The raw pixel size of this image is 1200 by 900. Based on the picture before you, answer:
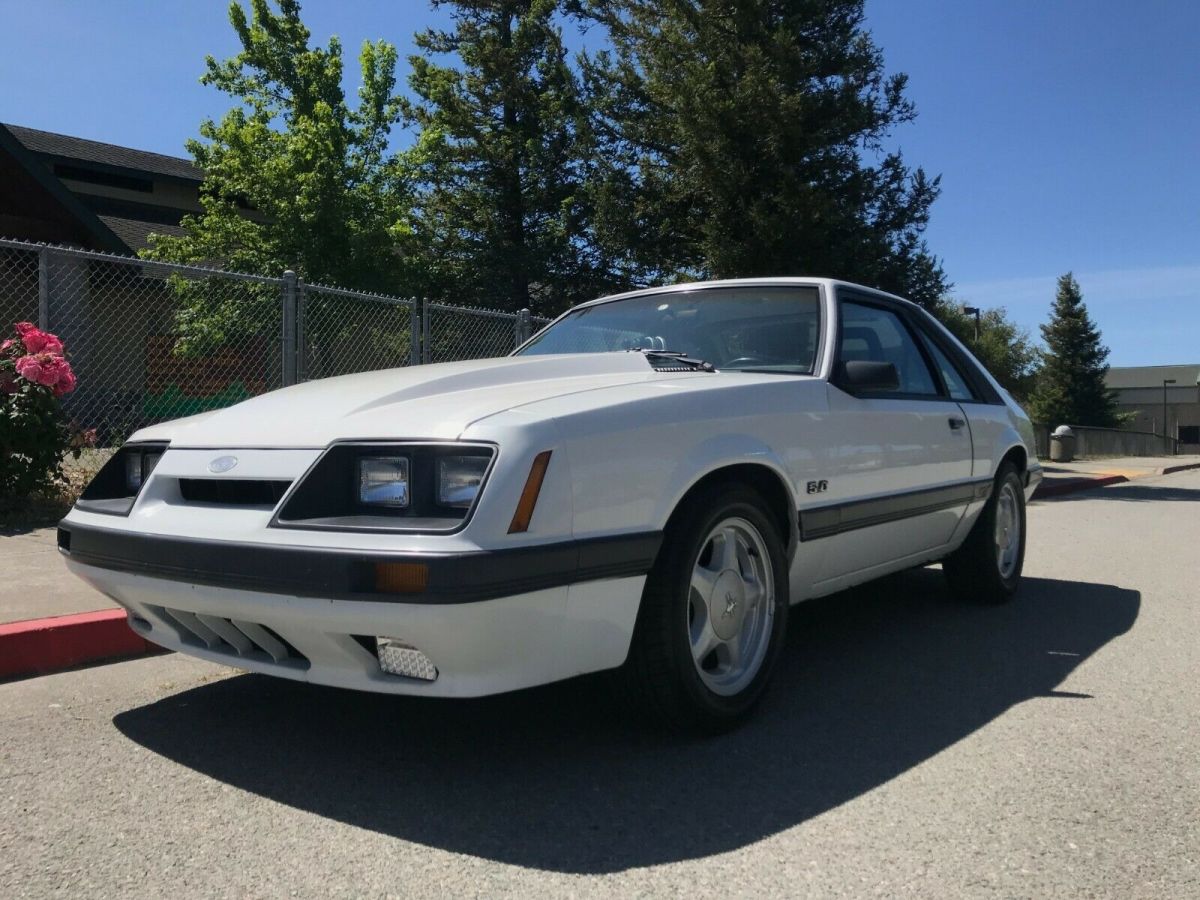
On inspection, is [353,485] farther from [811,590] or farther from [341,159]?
[341,159]

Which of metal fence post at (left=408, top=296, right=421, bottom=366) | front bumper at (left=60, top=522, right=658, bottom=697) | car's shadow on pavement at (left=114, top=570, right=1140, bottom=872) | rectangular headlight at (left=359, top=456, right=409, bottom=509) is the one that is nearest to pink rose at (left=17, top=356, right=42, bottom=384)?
metal fence post at (left=408, top=296, right=421, bottom=366)

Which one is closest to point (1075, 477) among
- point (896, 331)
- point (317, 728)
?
point (896, 331)

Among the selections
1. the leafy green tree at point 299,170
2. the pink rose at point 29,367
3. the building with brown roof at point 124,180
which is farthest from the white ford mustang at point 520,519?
the building with brown roof at point 124,180

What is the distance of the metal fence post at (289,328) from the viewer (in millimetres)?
7242

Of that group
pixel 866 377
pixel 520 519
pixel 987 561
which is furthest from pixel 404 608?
pixel 987 561

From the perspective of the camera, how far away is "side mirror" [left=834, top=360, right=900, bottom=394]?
363 cm

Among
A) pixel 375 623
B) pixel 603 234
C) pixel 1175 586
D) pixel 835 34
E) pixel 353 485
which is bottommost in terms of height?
pixel 1175 586

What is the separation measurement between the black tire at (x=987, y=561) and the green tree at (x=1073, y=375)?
165 feet

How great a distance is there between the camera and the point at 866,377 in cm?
363

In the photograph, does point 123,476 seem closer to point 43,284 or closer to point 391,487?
point 391,487

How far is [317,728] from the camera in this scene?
313cm

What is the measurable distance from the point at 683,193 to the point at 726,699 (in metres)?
14.1

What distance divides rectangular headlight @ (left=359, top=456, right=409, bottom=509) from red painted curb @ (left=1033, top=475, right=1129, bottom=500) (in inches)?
467

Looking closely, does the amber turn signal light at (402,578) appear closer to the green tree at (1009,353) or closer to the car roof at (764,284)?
the car roof at (764,284)
